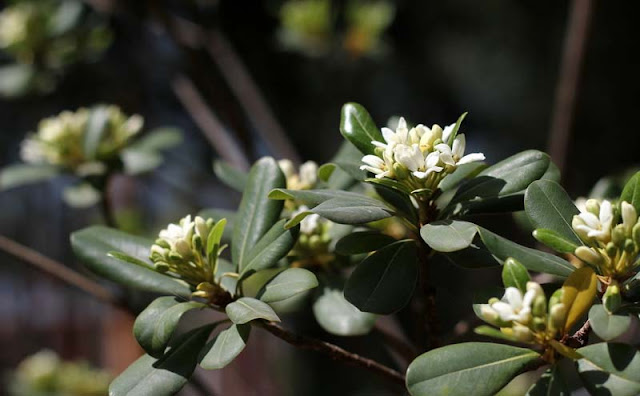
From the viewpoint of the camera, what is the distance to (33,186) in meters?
3.62

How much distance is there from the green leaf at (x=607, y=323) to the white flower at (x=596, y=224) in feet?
0.23

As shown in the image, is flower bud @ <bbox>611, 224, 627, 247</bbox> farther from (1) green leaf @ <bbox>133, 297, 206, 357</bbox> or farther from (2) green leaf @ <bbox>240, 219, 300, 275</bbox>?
(1) green leaf @ <bbox>133, 297, 206, 357</bbox>

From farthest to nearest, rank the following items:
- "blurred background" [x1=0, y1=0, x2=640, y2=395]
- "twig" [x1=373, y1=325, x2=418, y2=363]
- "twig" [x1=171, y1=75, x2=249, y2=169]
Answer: "blurred background" [x1=0, y1=0, x2=640, y2=395] < "twig" [x1=171, y1=75, x2=249, y2=169] < "twig" [x1=373, y1=325, x2=418, y2=363]

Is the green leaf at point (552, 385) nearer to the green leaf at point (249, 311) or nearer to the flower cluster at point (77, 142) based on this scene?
the green leaf at point (249, 311)

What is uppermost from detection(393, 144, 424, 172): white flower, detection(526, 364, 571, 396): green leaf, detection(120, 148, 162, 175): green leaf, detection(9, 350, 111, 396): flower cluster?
detection(120, 148, 162, 175): green leaf

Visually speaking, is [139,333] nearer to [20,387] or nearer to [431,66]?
[20,387]

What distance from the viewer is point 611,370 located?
0.61 m

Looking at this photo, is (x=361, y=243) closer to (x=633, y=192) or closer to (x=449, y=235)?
(x=449, y=235)

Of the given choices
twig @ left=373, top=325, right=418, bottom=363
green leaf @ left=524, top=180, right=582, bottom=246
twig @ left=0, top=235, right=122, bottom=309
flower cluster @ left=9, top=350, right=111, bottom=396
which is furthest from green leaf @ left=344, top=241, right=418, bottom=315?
flower cluster @ left=9, top=350, right=111, bottom=396

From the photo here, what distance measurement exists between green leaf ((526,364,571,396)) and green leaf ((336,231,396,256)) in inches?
8.7

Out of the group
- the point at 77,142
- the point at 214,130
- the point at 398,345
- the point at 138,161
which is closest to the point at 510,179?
the point at 398,345

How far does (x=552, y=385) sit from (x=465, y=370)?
8cm

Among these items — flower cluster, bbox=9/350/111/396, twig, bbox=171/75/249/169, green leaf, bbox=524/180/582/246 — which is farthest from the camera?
flower cluster, bbox=9/350/111/396

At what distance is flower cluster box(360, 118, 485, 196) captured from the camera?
0.72 metres
